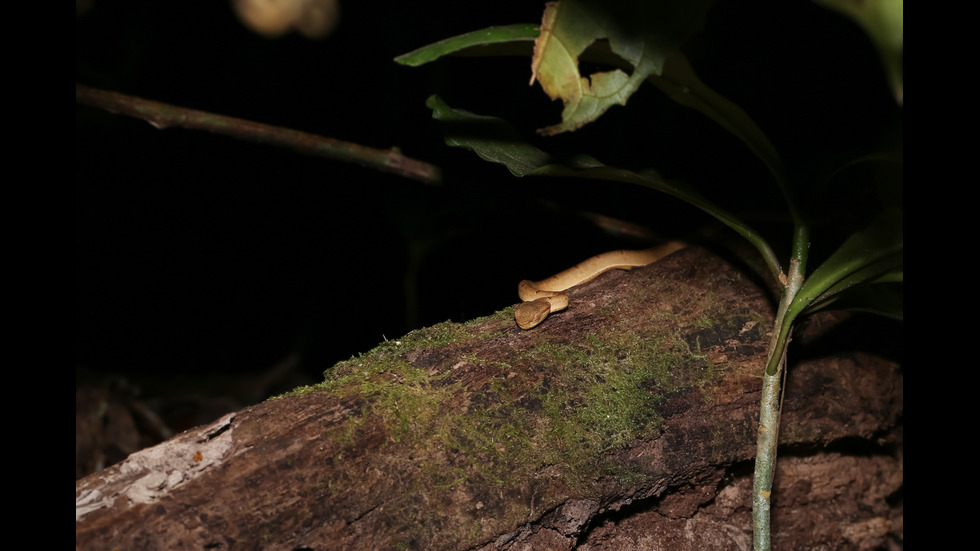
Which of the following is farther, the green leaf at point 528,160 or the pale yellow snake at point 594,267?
the pale yellow snake at point 594,267

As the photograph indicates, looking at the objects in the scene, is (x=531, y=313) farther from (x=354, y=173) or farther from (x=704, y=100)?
(x=354, y=173)

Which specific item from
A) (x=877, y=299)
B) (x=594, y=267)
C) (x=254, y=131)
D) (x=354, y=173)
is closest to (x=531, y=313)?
(x=594, y=267)

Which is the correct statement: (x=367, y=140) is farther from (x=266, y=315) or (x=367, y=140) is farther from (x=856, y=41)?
(x=856, y=41)

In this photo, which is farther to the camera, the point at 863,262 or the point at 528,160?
the point at 528,160

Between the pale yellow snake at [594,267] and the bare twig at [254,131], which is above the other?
the bare twig at [254,131]

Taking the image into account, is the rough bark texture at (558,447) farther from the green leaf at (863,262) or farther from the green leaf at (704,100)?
the green leaf at (704,100)

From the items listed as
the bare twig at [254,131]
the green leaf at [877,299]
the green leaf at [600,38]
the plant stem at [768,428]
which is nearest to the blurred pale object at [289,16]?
the bare twig at [254,131]
